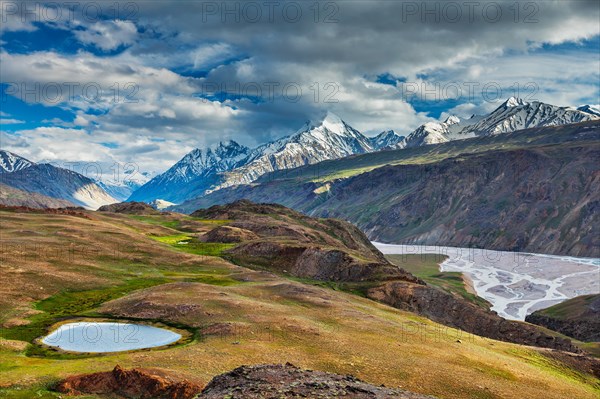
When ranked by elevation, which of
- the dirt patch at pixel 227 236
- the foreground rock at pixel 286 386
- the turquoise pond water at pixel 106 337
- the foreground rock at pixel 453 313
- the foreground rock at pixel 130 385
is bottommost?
the foreground rock at pixel 453 313

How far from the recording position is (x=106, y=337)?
46.6m

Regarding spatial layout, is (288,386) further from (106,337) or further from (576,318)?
(576,318)

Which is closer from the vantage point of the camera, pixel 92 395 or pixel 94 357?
pixel 92 395

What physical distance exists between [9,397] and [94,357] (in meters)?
10.7

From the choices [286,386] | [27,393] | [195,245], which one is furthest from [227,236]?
[286,386]

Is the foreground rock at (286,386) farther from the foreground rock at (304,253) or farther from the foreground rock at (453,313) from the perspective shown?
the foreground rock at (304,253)

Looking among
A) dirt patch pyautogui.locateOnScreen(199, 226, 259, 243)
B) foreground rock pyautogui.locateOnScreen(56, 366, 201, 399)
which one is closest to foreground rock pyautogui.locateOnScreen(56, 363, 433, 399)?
foreground rock pyautogui.locateOnScreen(56, 366, 201, 399)

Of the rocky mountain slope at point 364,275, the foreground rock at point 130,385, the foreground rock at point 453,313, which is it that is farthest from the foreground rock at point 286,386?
the rocky mountain slope at point 364,275

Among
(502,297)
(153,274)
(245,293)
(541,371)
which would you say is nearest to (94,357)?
(245,293)

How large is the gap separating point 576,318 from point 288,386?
5241 inches

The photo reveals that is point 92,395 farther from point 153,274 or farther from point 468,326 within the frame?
point 468,326

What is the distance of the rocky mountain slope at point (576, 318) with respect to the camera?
398ft

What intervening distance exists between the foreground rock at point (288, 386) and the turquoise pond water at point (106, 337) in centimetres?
2372

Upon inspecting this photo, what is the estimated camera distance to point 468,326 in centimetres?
8481
